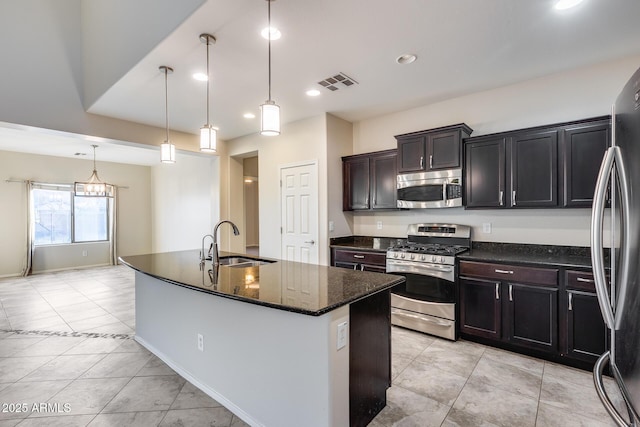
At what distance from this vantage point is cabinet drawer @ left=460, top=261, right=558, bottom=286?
268 cm

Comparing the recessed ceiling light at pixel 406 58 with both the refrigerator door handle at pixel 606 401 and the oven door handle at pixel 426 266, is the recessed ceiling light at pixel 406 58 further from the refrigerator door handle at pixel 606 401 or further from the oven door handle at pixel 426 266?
the refrigerator door handle at pixel 606 401

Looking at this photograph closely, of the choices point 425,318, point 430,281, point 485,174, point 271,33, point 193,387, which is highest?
point 271,33

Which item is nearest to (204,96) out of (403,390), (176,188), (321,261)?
(321,261)

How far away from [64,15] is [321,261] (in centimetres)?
455

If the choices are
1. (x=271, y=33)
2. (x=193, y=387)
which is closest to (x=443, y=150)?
(x=271, y=33)

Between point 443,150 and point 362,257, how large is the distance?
163 cm

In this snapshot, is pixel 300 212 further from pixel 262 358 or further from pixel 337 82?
pixel 262 358

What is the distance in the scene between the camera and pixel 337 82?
3.23 metres

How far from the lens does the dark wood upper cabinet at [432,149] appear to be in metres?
3.46

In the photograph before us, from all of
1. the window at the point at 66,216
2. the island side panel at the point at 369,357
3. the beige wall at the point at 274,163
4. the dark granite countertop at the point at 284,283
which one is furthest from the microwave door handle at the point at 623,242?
the window at the point at 66,216

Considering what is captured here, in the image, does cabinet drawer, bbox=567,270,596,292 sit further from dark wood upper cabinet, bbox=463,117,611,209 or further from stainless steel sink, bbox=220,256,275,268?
stainless steel sink, bbox=220,256,275,268

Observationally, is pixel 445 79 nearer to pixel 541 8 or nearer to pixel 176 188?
pixel 541 8

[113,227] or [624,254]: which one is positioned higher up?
[624,254]

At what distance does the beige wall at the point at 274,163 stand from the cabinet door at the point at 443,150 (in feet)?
4.54
